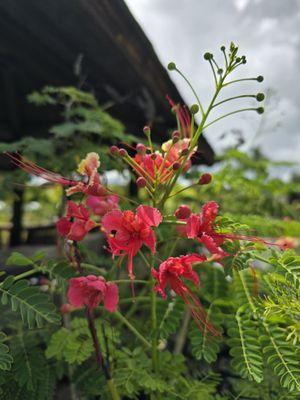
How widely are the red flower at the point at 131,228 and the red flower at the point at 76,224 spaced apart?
0.49 feet

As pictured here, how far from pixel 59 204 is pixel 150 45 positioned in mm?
1429

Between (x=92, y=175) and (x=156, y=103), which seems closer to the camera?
(x=92, y=175)

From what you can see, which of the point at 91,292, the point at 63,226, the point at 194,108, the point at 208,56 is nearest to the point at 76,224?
the point at 63,226

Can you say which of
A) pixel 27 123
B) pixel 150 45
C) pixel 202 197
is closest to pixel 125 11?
pixel 150 45

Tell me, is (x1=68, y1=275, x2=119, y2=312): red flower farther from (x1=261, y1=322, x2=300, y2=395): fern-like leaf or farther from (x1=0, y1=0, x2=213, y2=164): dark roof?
(x1=0, y1=0, x2=213, y2=164): dark roof

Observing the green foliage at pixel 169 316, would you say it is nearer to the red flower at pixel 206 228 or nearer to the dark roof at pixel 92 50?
the red flower at pixel 206 228

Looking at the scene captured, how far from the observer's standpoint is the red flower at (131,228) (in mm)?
1048

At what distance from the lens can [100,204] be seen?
130 centimetres

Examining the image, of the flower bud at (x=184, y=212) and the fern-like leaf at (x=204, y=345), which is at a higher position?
the flower bud at (x=184, y=212)

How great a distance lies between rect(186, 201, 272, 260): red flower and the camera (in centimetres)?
107

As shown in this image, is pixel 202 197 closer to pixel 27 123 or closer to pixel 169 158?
pixel 169 158

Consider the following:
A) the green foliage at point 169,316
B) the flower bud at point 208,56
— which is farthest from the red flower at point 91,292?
the flower bud at point 208,56

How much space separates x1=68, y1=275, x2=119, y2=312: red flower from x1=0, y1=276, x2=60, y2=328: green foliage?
8 cm

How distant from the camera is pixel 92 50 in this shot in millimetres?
2576
